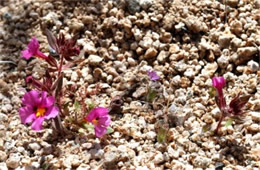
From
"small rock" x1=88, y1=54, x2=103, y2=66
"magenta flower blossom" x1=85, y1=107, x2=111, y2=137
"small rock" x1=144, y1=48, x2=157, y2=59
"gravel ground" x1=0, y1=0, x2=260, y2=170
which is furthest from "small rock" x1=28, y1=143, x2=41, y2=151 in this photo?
"small rock" x1=144, y1=48, x2=157, y2=59

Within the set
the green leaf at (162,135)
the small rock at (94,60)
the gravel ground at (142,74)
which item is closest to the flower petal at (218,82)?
the gravel ground at (142,74)

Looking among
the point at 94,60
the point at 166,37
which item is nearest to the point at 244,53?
the point at 166,37

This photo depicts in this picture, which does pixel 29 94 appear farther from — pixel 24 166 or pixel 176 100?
pixel 176 100

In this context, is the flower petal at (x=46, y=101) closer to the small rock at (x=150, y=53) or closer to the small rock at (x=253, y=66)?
the small rock at (x=150, y=53)

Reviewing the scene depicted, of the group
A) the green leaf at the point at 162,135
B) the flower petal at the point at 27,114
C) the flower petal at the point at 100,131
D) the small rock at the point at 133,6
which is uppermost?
the small rock at the point at 133,6

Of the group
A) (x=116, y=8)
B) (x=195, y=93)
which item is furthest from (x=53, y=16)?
(x=195, y=93)

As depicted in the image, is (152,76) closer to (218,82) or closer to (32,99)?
(218,82)
